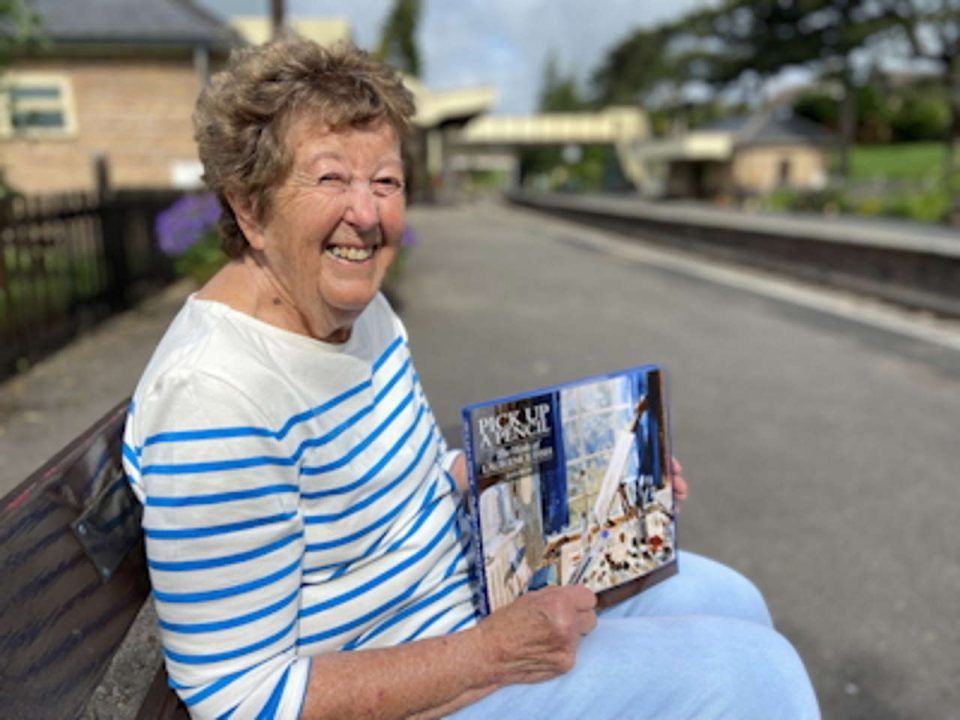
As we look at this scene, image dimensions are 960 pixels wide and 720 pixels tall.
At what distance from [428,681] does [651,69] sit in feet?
283

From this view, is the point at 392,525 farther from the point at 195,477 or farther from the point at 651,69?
the point at 651,69

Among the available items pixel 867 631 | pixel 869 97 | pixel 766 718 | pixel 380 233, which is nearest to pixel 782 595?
pixel 867 631

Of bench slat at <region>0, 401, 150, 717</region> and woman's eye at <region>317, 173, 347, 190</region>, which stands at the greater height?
woman's eye at <region>317, 173, 347, 190</region>

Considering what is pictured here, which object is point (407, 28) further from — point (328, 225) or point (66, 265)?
point (328, 225)

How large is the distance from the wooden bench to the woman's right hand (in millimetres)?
508

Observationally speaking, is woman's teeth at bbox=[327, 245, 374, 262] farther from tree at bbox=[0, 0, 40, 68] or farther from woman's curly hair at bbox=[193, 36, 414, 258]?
tree at bbox=[0, 0, 40, 68]

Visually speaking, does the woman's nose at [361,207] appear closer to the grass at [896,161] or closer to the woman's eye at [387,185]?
the woman's eye at [387,185]

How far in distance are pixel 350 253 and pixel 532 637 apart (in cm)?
72

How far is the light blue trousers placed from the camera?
1418mm

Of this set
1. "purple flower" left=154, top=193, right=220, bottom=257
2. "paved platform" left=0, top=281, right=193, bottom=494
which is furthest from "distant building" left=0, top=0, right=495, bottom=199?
"paved platform" left=0, top=281, right=193, bottom=494

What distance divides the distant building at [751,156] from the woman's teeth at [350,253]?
54.5m

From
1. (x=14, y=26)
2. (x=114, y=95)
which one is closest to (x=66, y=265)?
(x=14, y=26)

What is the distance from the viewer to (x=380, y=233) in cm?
149

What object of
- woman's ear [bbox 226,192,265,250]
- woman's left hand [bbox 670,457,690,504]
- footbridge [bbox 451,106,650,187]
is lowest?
woman's left hand [bbox 670,457,690,504]
